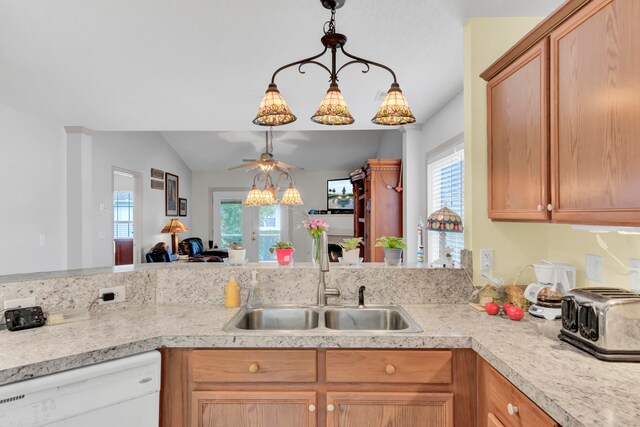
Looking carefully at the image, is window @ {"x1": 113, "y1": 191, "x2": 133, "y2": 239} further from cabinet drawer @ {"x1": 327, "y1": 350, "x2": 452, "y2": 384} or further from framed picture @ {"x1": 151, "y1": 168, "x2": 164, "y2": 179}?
cabinet drawer @ {"x1": 327, "y1": 350, "x2": 452, "y2": 384}

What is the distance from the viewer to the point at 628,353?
1206mm

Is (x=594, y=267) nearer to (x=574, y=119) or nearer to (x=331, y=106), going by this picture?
(x=574, y=119)

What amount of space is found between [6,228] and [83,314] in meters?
2.68

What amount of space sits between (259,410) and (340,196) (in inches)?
251

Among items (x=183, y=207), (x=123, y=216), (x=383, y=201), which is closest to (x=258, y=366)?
(x=383, y=201)

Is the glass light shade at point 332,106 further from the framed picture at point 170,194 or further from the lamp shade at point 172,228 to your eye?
the framed picture at point 170,194

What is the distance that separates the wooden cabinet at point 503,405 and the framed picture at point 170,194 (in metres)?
6.41

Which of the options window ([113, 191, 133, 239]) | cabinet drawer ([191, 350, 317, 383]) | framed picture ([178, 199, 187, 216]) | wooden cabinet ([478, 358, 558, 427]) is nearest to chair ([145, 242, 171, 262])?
window ([113, 191, 133, 239])

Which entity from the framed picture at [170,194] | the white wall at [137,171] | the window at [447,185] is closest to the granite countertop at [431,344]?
the window at [447,185]

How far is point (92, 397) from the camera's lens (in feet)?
4.33

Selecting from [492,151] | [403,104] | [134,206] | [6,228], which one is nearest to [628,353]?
[492,151]

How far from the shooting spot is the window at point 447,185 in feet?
10.3

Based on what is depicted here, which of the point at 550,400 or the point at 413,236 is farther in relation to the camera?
the point at 413,236

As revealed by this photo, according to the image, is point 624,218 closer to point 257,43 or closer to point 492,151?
point 492,151
